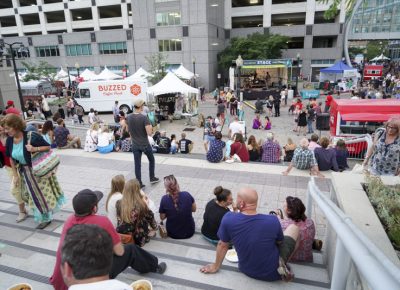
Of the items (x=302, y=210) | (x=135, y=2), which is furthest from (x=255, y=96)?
(x=302, y=210)

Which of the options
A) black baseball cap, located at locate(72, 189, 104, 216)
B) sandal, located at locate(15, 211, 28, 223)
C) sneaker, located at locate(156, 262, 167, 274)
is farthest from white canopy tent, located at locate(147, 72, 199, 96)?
black baseball cap, located at locate(72, 189, 104, 216)

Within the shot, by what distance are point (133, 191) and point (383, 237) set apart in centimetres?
297

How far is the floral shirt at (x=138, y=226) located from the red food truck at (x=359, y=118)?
944 cm

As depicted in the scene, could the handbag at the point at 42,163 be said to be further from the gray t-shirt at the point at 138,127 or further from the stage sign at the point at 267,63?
the stage sign at the point at 267,63

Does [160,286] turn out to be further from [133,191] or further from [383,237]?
[383,237]

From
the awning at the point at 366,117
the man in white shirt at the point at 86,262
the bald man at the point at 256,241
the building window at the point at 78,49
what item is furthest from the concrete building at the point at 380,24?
the man in white shirt at the point at 86,262

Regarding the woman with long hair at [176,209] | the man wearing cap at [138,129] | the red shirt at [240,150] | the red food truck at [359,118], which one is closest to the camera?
the woman with long hair at [176,209]

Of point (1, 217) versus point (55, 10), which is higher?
point (55, 10)

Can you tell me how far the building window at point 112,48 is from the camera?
3988 cm

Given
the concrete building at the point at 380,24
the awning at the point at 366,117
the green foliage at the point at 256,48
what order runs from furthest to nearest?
the concrete building at the point at 380,24, the green foliage at the point at 256,48, the awning at the point at 366,117

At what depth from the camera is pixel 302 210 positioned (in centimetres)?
376

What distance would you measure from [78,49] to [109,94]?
24.4 meters

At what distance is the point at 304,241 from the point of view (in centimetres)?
379

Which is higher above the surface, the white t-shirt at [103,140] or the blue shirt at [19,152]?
the blue shirt at [19,152]
